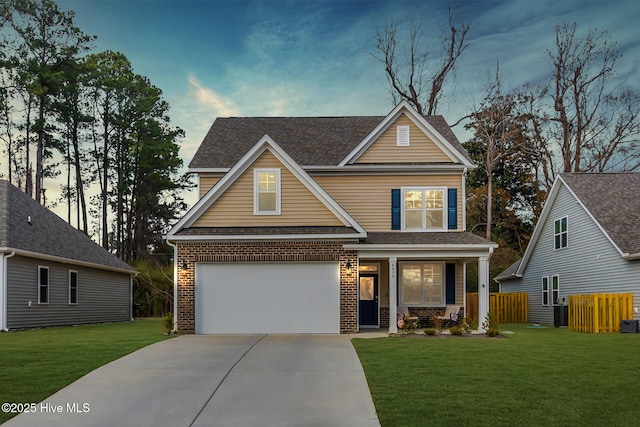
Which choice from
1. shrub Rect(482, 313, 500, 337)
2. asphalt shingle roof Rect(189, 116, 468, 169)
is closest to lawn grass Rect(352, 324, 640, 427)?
shrub Rect(482, 313, 500, 337)

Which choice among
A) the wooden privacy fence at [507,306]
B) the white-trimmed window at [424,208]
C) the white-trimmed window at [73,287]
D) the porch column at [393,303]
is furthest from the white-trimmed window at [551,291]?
the white-trimmed window at [73,287]

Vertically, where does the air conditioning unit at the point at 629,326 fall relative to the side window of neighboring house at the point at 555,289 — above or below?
below

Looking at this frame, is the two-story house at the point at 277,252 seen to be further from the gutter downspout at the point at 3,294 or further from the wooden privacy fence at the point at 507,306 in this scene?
the wooden privacy fence at the point at 507,306

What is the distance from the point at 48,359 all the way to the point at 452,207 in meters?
13.9

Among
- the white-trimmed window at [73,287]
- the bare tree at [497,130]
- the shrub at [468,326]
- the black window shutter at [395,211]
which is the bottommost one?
the shrub at [468,326]

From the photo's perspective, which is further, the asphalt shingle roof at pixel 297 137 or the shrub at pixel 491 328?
the asphalt shingle roof at pixel 297 137

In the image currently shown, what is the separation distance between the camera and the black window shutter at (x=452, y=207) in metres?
21.6

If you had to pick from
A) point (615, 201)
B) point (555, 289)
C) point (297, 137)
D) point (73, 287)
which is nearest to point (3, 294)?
point (73, 287)

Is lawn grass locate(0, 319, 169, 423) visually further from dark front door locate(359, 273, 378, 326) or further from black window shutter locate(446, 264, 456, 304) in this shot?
black window shutter locate(446, 264, 456, 304)

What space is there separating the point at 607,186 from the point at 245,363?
19333 millimetres

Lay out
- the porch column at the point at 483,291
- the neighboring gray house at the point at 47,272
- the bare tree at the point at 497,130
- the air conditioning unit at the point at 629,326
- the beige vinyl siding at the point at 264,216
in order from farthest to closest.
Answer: the bare tree at the point at 497,130, the neighboring gray house at the point at 47,272, the air conditioning unit at the point at 629,326, the beige vinyl siding at the point at 264,216, the porch column at the point at 483,291

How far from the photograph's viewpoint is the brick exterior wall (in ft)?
62.3

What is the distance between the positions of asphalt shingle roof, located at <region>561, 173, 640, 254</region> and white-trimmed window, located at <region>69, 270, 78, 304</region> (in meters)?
20.5

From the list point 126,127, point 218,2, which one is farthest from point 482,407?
point 126,127
